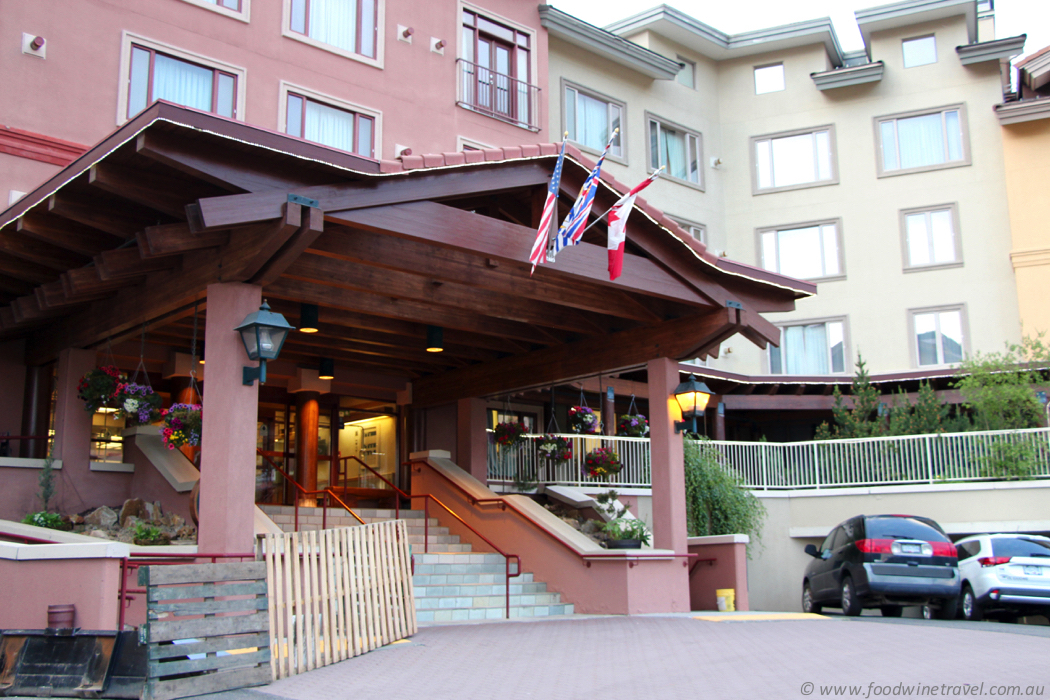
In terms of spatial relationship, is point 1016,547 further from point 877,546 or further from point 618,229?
point 618,229

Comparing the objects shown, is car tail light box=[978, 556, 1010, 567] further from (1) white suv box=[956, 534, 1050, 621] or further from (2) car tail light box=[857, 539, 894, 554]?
(2) car tail light box=[857, 539, 894, 554]

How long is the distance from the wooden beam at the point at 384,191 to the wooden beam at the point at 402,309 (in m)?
2.26

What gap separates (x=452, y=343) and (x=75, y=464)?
5.59m

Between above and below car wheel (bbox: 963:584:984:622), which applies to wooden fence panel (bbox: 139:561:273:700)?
above

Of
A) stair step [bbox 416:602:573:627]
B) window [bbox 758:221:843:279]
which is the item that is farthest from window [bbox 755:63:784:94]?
stair step [bbox 416:602:573:627]

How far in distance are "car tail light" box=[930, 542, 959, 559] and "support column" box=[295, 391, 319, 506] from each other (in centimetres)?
983

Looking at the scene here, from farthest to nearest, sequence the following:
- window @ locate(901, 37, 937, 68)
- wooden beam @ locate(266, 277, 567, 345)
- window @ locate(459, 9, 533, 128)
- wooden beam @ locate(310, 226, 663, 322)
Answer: window @ locate(901, 37, 937, 68) → window @ locate(459, 9, 533, 128) → wooden beam @ locate(266, 277, 567, 345) → wooden beam @ locate(310, 226, 663, 322)

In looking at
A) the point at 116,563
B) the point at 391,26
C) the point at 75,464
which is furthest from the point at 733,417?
the point at 116,563

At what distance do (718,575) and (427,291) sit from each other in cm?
686

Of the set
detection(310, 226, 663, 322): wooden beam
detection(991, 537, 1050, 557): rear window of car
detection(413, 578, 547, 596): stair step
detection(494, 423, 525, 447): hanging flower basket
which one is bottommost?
detection(413, 578, 547, 596): stair step

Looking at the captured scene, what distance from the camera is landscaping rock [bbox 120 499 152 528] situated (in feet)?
39.9

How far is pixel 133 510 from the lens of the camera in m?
12.3

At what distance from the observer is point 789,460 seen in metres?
23.2

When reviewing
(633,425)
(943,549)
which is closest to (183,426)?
(633,425)
